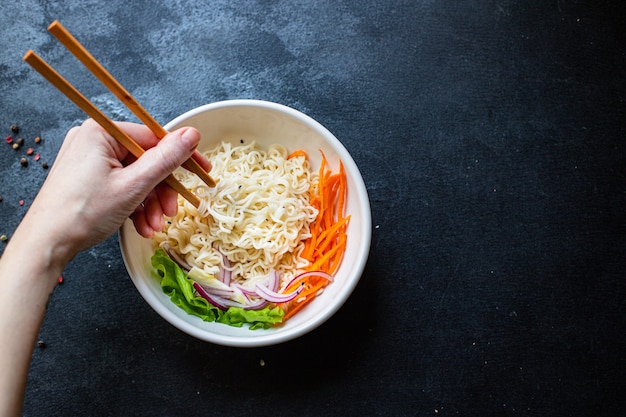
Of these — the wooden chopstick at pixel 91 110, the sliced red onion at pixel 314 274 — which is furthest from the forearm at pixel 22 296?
the sliced red onion at pixel 314 274

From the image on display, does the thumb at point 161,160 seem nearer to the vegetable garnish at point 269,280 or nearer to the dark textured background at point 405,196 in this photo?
the vegetable garnish at point 269,280

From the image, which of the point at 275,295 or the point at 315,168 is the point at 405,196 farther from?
the point at 275,295

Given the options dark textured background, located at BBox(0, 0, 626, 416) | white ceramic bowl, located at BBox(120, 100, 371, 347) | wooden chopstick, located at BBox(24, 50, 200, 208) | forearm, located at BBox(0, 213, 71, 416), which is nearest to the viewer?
wooden chopstick, located at BBox(24, 50, 200, 208)

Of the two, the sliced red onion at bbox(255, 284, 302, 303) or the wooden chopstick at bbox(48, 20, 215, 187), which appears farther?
the sliced red onion at bbox(255, 284, 302, 303)

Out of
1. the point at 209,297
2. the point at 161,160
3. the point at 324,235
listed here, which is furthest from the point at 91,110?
the point at 324,235

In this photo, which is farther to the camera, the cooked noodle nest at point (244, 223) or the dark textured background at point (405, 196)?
the dark textured background at point (405, 196)

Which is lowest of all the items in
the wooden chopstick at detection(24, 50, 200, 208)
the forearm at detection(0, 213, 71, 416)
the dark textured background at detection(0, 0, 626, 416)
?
the dark textured background at detection(0, 0, 626, 416)

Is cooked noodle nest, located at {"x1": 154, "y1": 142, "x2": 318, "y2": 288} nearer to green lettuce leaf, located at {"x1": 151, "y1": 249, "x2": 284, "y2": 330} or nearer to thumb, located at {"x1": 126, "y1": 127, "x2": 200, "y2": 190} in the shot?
green lettuce leaf, located at {"x1": 151, "y1": 249, "x2": 284, "y2": 330}

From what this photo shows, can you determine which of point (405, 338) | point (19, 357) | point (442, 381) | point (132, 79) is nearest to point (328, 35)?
point (132, 79)

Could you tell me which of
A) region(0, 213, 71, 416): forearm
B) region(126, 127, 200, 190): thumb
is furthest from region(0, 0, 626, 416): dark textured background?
region(126, 127, 200, 190): thumb
